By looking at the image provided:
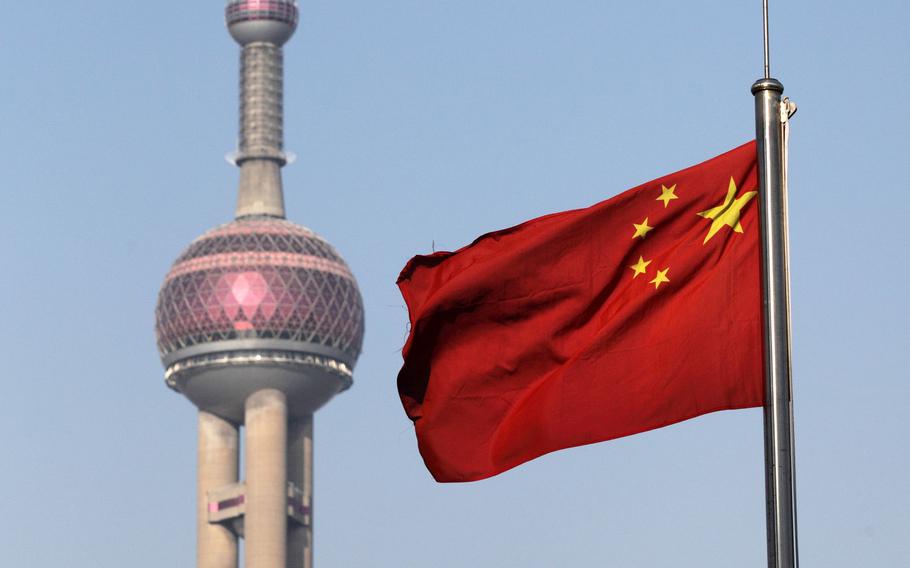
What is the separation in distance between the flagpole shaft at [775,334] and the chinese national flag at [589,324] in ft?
6.58

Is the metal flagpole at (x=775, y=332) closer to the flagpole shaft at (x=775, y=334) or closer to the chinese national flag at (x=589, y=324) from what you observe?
the flagpole shaft at (x=775, y=334)

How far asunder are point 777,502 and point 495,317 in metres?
6.34

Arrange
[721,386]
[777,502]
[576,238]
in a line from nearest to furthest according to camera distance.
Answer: [777,502] → [721,386] → [576,238]

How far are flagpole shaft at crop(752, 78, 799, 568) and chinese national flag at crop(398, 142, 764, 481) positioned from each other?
201 centimetres

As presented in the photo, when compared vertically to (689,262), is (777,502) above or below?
below

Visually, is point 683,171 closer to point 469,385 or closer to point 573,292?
point 573,292

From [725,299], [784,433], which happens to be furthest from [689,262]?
[784,433]

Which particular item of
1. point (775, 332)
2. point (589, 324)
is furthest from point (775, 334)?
point (589, 324)

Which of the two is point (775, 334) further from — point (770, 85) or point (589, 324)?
point (589, 324)

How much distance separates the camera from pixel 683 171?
2198 cm

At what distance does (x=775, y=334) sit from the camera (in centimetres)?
1853

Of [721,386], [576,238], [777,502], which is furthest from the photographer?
[576,238]

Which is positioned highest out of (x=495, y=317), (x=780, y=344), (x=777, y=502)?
(x=495, y=317)

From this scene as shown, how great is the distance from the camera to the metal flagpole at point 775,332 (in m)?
18.1
